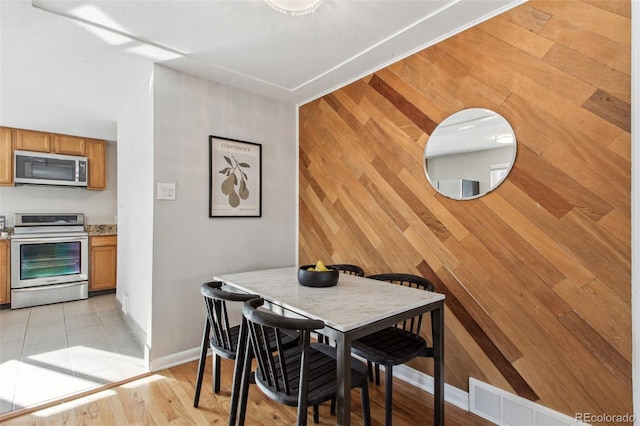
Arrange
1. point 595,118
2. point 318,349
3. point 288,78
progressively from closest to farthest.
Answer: point 595,118 < point 318,349 < point 288,78

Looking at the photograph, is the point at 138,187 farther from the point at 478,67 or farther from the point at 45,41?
the point at 478,67

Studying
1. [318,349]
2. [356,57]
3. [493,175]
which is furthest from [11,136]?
[493,175]

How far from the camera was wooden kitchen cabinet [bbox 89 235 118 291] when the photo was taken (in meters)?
4.43

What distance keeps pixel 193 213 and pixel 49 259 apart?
9.75ft

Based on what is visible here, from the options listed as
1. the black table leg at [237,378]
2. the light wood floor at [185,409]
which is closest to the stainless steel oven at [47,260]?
the light wood floor at [185,409]

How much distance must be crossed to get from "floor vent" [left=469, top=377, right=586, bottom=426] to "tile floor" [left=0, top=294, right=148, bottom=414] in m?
2.37

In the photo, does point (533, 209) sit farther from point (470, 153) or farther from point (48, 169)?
point (48, 169)

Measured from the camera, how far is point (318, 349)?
5.67 feet

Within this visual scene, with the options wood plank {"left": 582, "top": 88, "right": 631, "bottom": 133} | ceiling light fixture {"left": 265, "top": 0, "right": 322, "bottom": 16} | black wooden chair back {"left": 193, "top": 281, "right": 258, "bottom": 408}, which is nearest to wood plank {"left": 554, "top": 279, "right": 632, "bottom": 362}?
wood plank {"left": 582, "top": 88, "right": 631, "bottom": 133}

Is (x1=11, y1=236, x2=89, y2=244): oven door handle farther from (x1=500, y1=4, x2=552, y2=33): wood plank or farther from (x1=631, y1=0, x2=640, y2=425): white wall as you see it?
(x1=631, y1=0, x2=640, y2=425): white wall

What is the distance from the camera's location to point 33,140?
4141 mm

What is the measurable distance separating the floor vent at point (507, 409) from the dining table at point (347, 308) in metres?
0.37

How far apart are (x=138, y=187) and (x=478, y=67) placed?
2866mm

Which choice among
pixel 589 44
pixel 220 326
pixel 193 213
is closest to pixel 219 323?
pixel 220 326
